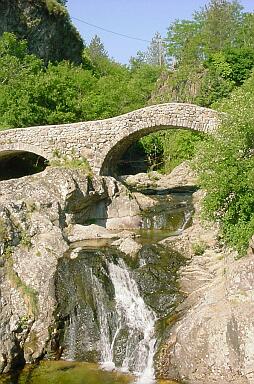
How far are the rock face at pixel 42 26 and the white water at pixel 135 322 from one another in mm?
27426

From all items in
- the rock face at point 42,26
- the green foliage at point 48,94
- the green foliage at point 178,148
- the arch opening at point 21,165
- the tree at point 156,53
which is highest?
the tree at point 156,53

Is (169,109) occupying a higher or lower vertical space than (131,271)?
higher

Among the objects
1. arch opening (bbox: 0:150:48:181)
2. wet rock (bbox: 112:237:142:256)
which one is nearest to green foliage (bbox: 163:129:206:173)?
arch opening (bbox: 0:150:48:181)

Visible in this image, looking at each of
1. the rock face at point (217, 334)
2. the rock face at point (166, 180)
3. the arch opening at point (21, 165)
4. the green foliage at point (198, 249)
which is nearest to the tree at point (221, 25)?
the rock face at point (166, 180)

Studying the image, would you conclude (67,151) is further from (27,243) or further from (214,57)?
(214,57)

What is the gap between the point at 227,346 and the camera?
1077 cm

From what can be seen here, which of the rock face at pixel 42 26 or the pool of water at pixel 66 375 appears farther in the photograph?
the rock face at pixel 42 26

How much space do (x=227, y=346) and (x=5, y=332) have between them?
537cm

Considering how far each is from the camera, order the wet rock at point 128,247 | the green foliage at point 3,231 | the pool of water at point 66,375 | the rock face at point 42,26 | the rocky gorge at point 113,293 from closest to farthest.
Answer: the rocky gorge at point 113,293 → the pool of water at point 66,375 → the green foliage at point 3,231 → the wet rock at point 128,247 → the rock face at point 42,26

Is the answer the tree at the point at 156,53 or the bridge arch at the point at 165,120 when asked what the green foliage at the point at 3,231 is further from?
the tree at the point at 156,53

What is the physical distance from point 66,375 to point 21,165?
1667cm

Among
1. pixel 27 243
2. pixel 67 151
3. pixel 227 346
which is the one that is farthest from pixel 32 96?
pixel 227 346

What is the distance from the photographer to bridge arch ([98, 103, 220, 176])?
19.9 metres

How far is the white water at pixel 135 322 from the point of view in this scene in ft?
39.2
